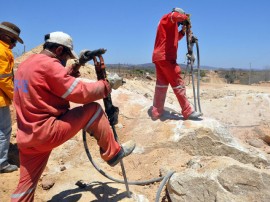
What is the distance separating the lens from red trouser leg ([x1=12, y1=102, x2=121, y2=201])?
3.06 meters

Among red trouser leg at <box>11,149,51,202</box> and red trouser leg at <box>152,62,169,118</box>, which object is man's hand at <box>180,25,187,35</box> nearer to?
red trouser leg at <box>152,62,169,118</box>

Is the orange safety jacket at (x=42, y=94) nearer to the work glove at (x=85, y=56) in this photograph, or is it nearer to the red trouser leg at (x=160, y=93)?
the work glove at (x=85, y=56)

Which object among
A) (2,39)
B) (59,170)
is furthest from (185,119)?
(2,39)

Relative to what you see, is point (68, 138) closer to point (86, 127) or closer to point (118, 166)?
point (86, 127)

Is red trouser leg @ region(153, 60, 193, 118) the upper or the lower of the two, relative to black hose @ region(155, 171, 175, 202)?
upper

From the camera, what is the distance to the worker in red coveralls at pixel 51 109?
116 inches

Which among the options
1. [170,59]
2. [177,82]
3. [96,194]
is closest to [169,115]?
[177,82]

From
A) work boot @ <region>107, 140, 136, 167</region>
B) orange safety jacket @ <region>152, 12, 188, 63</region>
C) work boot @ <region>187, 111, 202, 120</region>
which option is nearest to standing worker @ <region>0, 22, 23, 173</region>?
work boot @ <region>107, 140, 136, 167</region>

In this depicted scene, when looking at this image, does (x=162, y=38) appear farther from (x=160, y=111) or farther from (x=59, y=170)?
(x=59, y=170)

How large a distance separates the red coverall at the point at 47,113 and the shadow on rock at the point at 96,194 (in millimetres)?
581

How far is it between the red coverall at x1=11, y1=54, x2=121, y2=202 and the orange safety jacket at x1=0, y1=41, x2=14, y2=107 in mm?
1425

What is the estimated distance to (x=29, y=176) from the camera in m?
3.16

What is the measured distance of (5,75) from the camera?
4.42m

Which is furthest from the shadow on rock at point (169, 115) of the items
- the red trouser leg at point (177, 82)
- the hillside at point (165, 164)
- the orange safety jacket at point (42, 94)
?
the orange safety jacket at point (42, 94)
